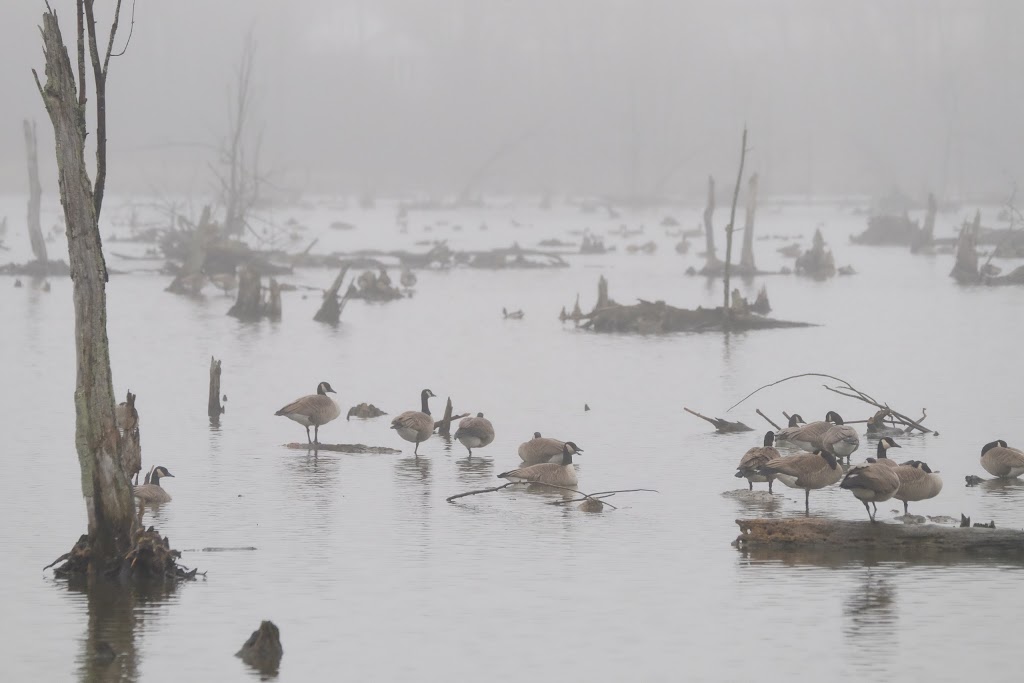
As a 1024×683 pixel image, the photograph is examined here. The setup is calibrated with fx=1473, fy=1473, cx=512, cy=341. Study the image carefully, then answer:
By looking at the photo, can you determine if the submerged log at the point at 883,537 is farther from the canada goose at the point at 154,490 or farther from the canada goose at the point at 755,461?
the canada goose at the point at 154,490

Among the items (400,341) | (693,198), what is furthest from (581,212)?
(400,341)

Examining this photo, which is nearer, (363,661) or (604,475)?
(363,661)

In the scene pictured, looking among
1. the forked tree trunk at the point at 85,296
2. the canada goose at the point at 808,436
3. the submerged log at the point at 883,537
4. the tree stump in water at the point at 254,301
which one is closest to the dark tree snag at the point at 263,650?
the forked tree trunk at the point at 85,296

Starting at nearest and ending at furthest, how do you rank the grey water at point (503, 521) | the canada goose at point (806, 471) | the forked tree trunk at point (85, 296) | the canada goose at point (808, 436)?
the grey water at point (503, 521) < the forked tree trunk at point (85, 296) < the canada goose at point (806, 471) < the canada goose at point (808, 436)

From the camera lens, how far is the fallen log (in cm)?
2264

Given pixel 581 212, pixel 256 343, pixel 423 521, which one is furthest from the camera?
pixel 581 212

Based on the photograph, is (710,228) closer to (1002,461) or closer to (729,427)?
(729,427)

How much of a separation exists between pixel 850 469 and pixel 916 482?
2.66ft

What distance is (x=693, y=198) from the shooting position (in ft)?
651

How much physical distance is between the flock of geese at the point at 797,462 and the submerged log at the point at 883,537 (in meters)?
0.53

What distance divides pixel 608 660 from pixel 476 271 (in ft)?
208

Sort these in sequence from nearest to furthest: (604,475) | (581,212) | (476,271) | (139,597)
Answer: (139,597) < (604,475) < (476,271) < (581,212)

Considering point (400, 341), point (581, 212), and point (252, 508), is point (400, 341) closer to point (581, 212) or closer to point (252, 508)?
point (252, 508)

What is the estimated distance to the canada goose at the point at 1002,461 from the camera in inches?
782
